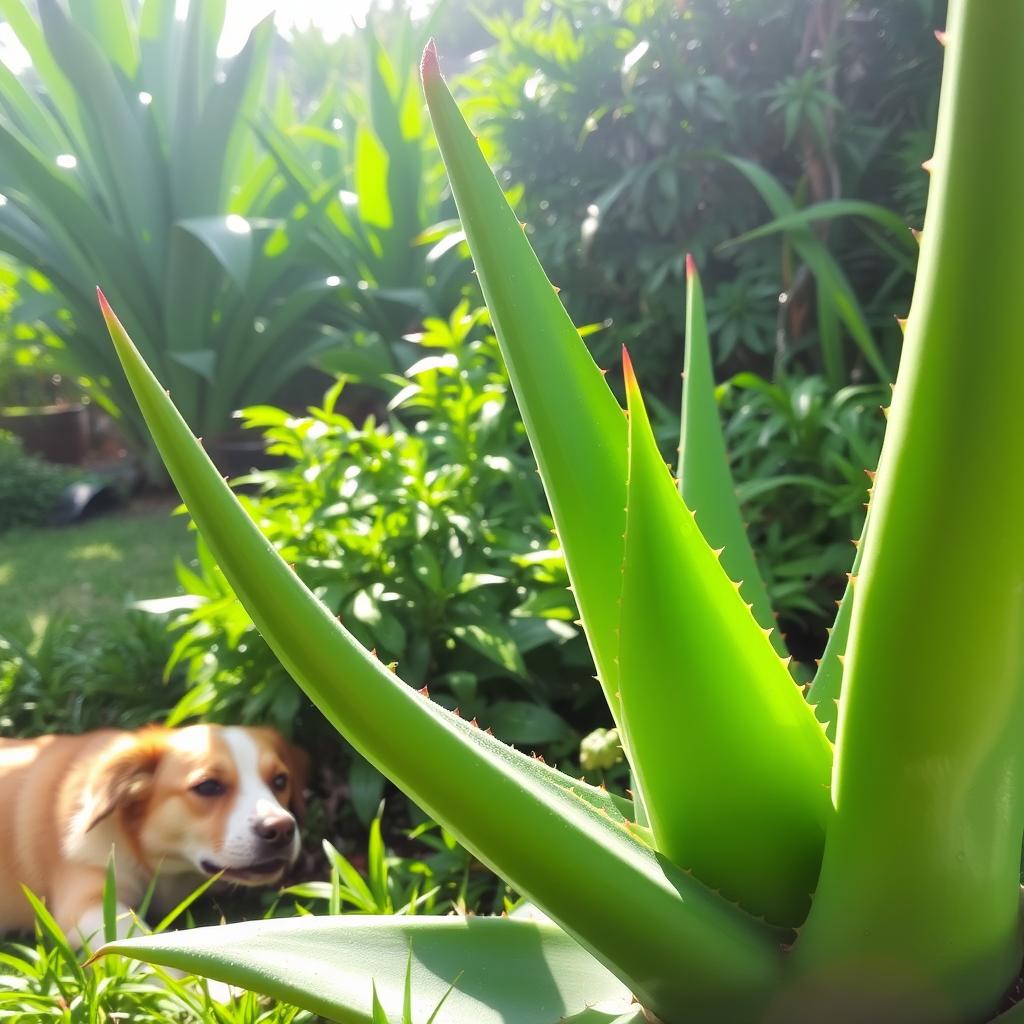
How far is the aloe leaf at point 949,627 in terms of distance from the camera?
0.31 metres

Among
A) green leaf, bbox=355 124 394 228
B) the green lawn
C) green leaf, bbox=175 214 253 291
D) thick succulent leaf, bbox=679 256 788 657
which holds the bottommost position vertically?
the green lawn

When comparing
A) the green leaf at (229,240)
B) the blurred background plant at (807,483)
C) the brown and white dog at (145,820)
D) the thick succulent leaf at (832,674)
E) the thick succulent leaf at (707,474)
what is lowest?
the brown and white dog at (145,820)

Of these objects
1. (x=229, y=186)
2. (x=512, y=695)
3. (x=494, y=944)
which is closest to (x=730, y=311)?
(x=512, y=695)

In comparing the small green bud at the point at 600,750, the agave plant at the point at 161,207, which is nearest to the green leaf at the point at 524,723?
the small green bud at the point at 600,750

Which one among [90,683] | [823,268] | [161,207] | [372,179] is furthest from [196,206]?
[823,268]

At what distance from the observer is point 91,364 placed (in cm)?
436

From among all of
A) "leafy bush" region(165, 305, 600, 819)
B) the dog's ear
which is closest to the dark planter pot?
"leafy bush" region(165, 305, 600, 819)

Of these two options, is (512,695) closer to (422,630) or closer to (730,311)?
(422,630)

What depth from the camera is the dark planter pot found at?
18.2 feet

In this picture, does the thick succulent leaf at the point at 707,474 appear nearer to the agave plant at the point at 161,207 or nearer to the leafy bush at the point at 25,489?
the agave plant at the point at 161,207

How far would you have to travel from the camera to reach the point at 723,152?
2.22 meters

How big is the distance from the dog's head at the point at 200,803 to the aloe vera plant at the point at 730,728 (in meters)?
0.63

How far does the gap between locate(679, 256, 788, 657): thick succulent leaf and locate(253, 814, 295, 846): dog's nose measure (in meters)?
0.70

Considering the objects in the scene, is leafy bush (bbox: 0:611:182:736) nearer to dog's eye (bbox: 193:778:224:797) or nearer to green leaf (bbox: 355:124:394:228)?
dog's eye (bbox: 193:778:224:797)
